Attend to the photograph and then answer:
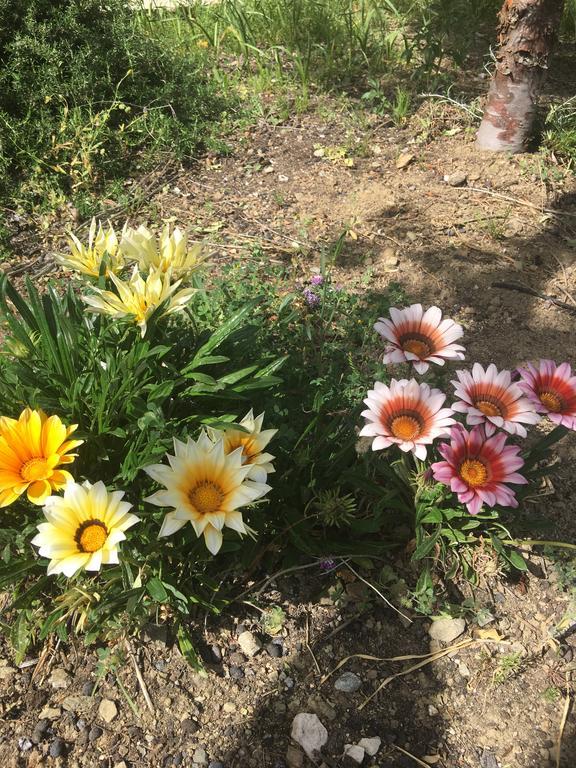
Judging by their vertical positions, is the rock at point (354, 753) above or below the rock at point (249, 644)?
below

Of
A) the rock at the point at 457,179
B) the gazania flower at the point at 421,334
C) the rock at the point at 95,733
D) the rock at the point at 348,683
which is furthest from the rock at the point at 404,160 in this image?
the rock at the point at 95,733

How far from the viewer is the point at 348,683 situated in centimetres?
185

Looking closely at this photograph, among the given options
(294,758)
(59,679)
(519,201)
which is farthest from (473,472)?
(519,201)

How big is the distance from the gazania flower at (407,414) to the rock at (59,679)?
1106 millimetres

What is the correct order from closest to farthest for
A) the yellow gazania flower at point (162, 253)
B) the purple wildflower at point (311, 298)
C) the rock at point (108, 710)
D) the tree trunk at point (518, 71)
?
the yellow gazania flower at point (162, 253)
the rock at point (108, 710)
the purple wildflower at point (311, 298)
the tree trunk at point (518, 71)

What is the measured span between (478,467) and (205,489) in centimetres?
70

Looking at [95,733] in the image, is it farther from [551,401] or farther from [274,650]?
[551,401]

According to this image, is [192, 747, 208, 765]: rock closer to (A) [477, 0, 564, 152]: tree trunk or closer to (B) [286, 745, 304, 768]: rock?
(B) [286, 745, 304, 768]: rock

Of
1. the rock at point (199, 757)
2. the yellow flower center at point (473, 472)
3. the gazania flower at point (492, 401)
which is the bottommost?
the rock at point (199, 757)

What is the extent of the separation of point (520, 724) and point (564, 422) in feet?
2.81

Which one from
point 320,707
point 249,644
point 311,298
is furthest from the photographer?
point 311,298

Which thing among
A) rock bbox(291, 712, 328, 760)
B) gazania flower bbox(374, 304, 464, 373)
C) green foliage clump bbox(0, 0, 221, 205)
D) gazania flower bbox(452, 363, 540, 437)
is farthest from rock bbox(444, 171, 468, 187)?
rock bbox(291, 712, 328, 760)

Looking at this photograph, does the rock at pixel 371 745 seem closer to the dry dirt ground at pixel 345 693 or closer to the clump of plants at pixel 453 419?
the dry dirt ground at pixel 345 693

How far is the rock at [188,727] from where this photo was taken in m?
1.75
